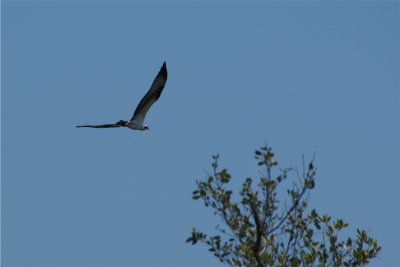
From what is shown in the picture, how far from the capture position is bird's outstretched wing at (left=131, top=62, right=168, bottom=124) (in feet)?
99.3

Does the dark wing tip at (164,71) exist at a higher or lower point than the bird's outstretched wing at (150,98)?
higher

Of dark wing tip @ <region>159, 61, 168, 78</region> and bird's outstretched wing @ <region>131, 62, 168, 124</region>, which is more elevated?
dark wing tip @ <region>159, 61, 168, 78</region>

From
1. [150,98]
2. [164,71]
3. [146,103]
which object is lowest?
[146,103]

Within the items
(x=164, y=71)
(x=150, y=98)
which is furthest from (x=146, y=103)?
(x=164, y=71)

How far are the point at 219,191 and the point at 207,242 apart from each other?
0.93 metres

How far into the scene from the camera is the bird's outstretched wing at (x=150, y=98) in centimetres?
3028

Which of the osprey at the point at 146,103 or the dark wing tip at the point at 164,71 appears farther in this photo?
the dark wing tip at the point at 164,71

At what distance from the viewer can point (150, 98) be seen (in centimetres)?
3031

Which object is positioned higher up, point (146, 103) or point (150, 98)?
point (150, 98)

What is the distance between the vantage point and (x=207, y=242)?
55.9 feet

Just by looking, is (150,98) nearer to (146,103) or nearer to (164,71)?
(146,103)

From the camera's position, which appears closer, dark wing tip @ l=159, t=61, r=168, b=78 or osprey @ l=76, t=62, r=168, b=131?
osprey @ l=76, t=62, r=168, b=131

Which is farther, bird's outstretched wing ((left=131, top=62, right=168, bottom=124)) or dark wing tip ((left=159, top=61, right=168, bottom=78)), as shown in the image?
dark wing tip ((left=159, top=61, right=168, bottom=78))

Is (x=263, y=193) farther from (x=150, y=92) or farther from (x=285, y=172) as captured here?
(x=150, y=92)
